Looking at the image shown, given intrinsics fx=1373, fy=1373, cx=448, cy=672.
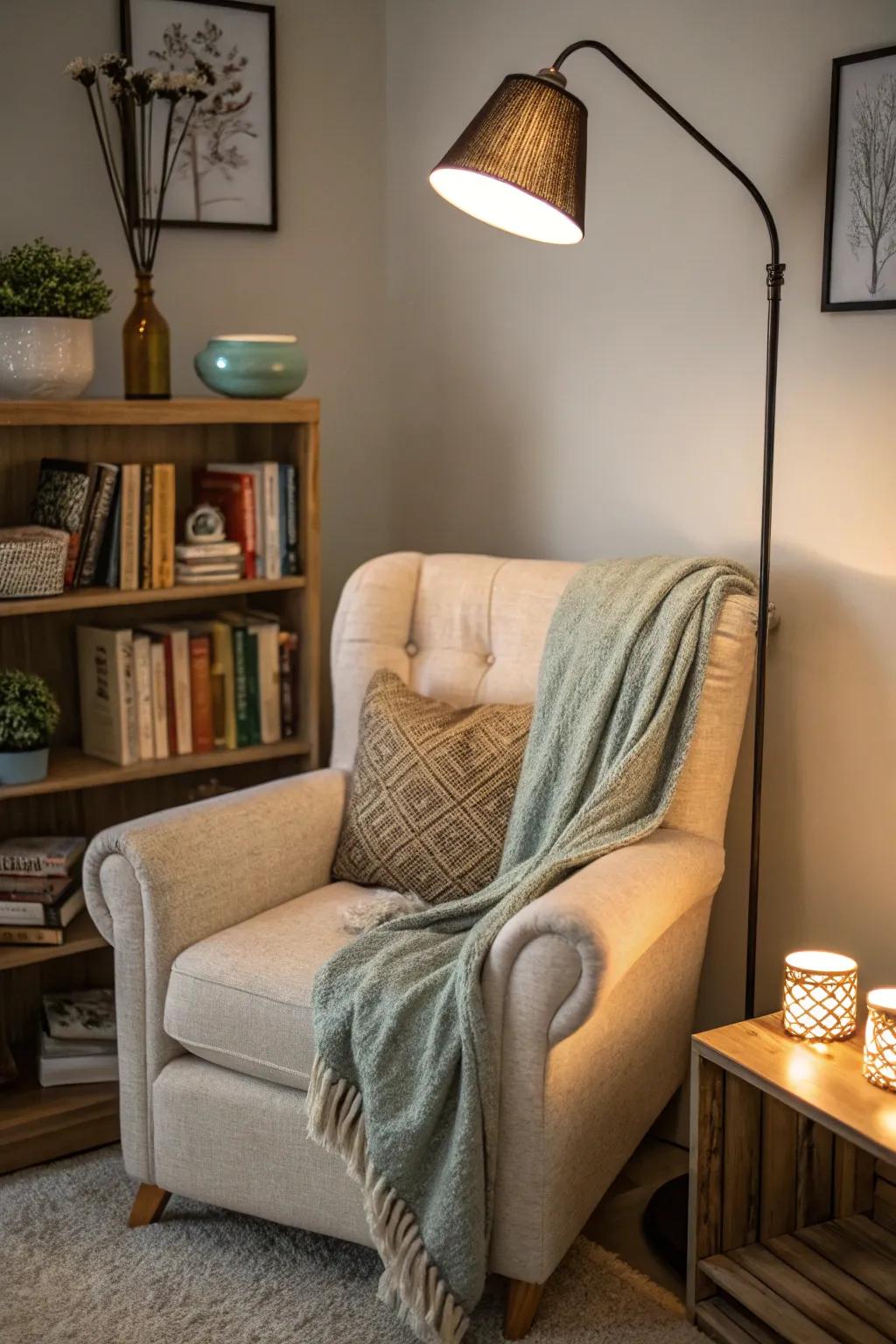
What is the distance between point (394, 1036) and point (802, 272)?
1342mm

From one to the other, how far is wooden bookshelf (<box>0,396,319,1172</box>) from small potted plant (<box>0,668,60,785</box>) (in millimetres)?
33

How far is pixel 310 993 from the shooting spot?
1952mm

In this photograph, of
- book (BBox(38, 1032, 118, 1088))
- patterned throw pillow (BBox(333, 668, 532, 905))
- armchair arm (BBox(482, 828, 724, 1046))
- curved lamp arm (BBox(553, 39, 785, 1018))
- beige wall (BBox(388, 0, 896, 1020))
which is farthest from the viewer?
book (BBox(38, 1032, 118, 1088))

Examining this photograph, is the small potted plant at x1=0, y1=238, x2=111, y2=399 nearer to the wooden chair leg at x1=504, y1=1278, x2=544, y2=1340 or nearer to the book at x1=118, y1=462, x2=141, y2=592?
the book at x1=118, y1=462, x2=141, y2=592

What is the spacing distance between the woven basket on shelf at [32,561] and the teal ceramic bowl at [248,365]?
42 centimetres

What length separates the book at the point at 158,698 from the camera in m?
2.60

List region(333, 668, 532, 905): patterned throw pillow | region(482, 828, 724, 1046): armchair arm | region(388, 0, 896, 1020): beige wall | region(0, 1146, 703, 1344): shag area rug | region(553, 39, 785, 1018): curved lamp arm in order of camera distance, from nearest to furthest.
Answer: region(482, 828, 724, 1046): armchair arm → region(0, 1146, 703, 1344): shag area rug → region(553, 39, 785, 1018): curved lamp arm → region(388, 0, 896, 1020): beige wall → region(333, 668, 532, 905): patterned throw pillow

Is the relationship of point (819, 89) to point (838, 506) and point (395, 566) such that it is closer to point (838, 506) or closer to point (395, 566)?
point (838, 506)

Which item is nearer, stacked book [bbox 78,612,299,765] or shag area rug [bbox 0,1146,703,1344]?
shag area rug [bbox 0,1146,703,1344]

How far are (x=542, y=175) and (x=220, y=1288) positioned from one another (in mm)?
1668

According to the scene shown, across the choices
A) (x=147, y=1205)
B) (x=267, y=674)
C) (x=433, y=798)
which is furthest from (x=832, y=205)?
(x=147, y=1205)

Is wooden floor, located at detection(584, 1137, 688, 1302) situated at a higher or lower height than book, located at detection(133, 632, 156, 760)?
lower

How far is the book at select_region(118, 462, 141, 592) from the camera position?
98.3 inches

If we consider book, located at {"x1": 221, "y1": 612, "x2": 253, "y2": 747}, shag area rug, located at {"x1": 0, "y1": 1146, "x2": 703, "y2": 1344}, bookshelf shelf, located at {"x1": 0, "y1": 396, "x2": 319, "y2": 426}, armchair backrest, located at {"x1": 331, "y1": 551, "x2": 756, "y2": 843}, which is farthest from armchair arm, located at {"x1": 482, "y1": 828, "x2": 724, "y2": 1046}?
bookshelf shelf, located at {"x1": 0, "y1": 396, "x2": 319, "y2": 426}
